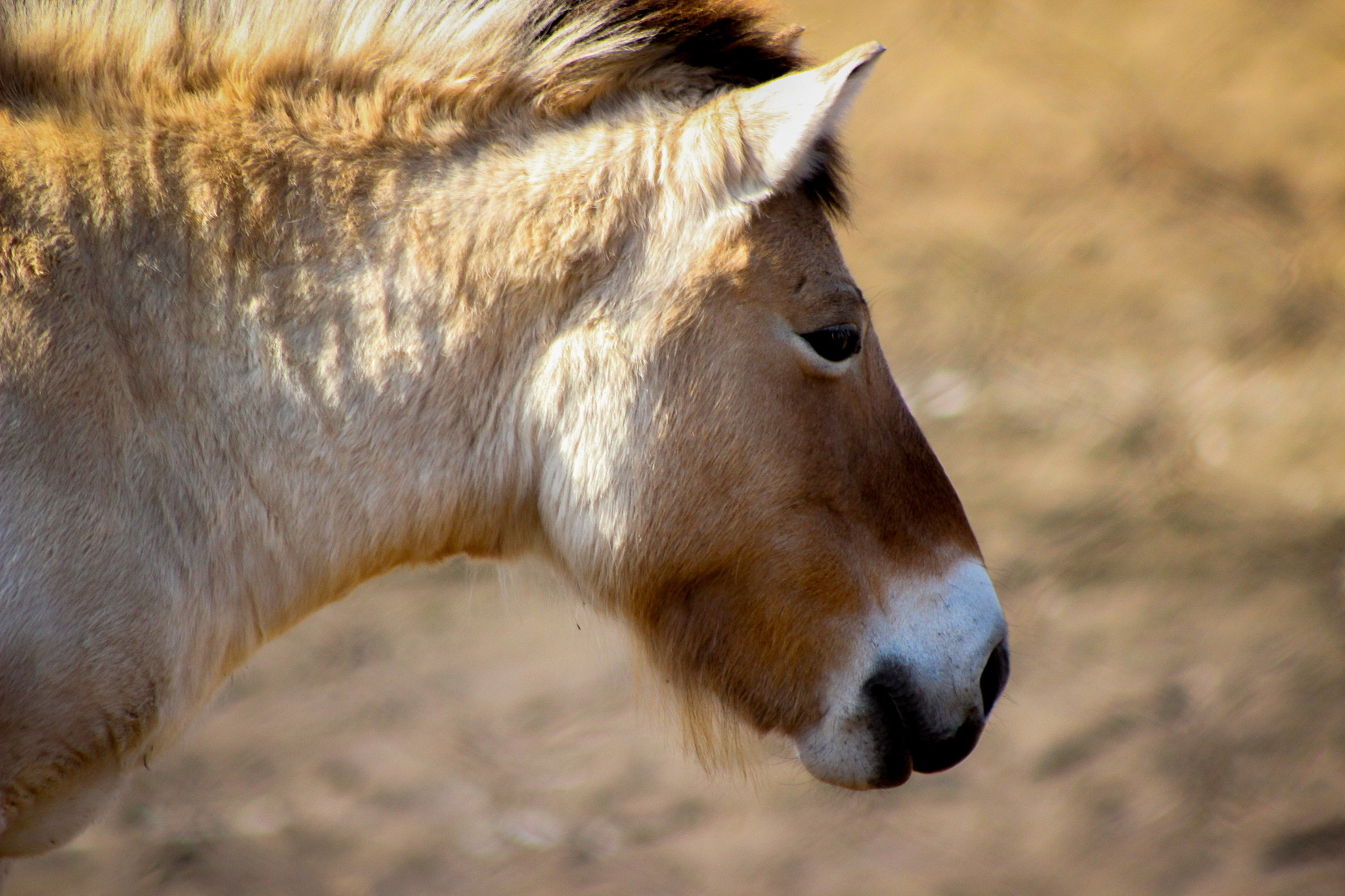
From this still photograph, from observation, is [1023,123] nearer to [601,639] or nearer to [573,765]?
[573,765]

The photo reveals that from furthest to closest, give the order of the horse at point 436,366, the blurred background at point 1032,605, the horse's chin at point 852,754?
the blurred background at point 1032,605, the horse's chin at point 852,754, the horse at point 436,366

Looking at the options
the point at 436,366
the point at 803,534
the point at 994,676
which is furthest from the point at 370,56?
the point at 994,676

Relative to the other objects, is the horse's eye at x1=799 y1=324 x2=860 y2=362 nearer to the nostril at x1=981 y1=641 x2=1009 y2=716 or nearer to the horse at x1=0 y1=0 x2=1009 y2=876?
the horse at x1=0 y1=0 x2=1009 y2=876

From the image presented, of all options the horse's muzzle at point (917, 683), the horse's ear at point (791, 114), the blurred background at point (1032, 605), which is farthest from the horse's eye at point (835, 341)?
the blurred background at point (1032, 605)

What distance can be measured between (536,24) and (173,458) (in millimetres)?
814

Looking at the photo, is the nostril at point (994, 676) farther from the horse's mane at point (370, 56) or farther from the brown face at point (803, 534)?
the horse's mane at point (370, 56)

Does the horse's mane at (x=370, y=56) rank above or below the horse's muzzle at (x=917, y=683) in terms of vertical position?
above

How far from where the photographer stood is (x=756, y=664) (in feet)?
5.65

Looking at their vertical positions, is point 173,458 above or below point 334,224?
below

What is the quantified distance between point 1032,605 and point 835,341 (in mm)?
2527

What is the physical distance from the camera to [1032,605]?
3859 mm

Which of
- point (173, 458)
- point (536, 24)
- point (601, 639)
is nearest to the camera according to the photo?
point (173, 458)

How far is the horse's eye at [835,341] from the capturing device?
1654 mm

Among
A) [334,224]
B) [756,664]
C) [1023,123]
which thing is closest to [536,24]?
[334,224]
